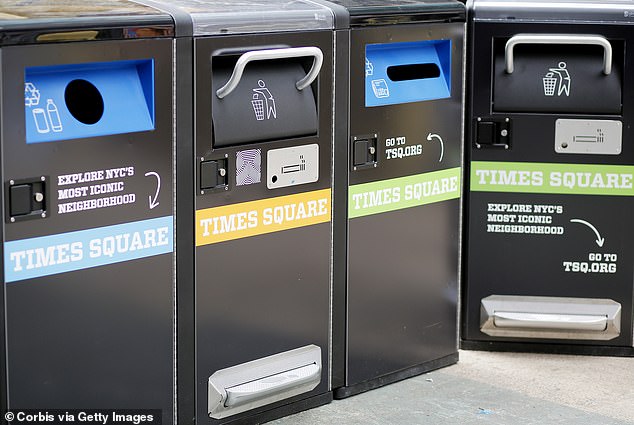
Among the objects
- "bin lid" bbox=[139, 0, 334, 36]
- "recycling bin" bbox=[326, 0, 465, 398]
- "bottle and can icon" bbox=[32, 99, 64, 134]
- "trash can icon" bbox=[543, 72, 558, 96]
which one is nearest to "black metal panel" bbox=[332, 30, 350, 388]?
"recycling bin" bbox=[326, 0, 465, 398]

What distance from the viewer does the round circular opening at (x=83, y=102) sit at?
2.98 metres

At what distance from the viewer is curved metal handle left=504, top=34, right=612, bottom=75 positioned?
12.7ft

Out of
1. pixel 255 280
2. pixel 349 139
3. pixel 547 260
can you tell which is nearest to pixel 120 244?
pixel 255 280

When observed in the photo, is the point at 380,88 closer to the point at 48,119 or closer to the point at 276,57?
the point at 276,57

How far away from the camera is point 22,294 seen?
2742 mm

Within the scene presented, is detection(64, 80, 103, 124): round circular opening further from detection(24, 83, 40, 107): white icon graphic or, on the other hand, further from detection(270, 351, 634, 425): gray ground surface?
detection(270, 351, 634, 425): gray ground surface

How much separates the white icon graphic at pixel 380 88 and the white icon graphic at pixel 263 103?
0.46 meters

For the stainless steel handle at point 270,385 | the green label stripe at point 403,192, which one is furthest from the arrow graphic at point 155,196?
the green label stripe at point 403,192

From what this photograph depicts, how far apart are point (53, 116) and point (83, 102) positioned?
0.77 ft

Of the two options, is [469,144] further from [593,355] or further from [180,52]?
[180,52]

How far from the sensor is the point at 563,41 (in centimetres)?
389

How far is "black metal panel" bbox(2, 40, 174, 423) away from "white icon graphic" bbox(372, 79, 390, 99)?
33.4 inches

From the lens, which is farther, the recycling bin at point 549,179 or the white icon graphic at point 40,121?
the recycling bin at point 549,179

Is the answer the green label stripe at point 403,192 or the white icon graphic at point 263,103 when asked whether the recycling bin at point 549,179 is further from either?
the white icon graphic at point 263,103
